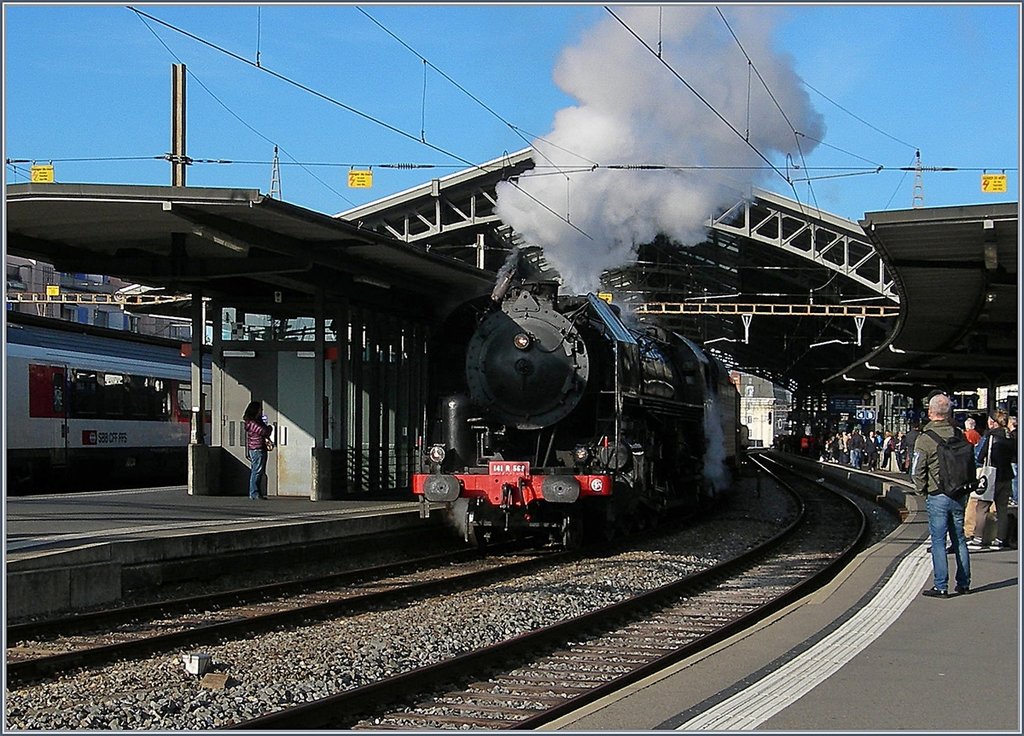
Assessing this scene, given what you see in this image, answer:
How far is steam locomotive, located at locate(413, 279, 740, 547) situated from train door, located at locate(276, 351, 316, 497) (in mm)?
2524

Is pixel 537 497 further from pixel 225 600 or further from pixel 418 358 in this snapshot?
pixel 418 358

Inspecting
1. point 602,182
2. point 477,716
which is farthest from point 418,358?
point 477,716

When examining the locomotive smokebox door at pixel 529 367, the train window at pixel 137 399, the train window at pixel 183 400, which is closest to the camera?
the locomotive smokebox door at pixel 529 367

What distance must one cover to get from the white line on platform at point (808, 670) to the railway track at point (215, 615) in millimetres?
4121

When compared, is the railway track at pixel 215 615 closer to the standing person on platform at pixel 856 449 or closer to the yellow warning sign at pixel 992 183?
the yellow warning sign at pixel 992 183

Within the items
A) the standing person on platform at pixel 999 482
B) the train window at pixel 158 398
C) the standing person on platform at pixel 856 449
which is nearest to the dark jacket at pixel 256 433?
the train window at pixel 158 398

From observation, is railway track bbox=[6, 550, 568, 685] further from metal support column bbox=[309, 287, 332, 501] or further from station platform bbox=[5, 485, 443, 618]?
metal support column bbox=[309, 287, 332, 501]

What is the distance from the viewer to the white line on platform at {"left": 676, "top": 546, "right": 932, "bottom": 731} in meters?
5.62

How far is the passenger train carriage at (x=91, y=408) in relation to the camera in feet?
61.7

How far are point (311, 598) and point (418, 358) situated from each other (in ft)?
27.7

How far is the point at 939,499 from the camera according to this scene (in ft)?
31.5

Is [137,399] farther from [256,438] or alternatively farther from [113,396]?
[256,438]

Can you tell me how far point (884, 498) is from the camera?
24.9 meters

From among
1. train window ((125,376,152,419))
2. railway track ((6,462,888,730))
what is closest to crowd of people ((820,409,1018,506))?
railway track ((6,462,888,730))
